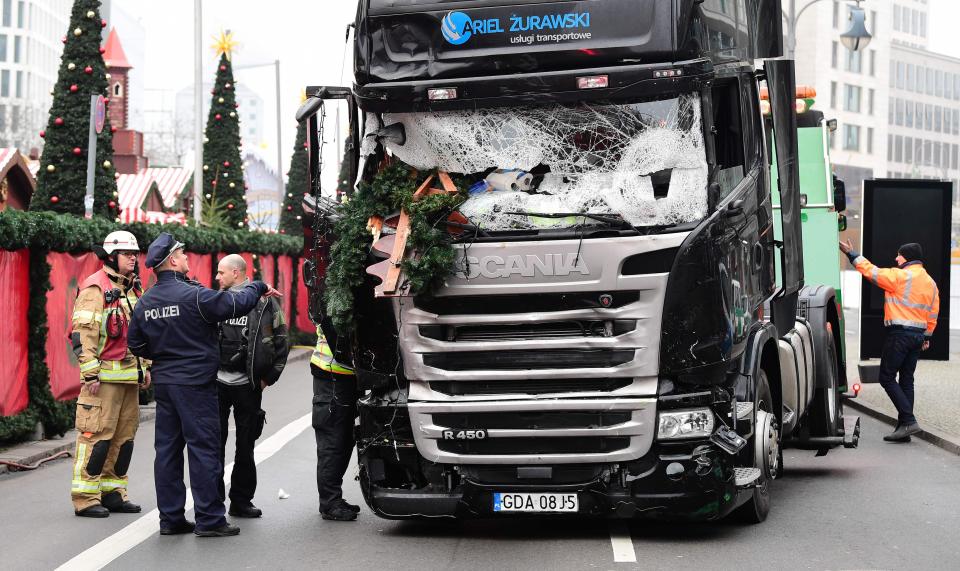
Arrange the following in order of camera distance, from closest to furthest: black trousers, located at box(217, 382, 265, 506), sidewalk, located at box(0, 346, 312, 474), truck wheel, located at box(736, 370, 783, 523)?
1. truck wheel, located at box(736, 370, 783, 523)
2. black trousers, located at box(217, 382, 265, 506)
3. sidewalk, located at box(0, 346, 312, 474)

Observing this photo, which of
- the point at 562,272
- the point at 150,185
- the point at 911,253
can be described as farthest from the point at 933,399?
the point at 150,185

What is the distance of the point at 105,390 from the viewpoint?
10.5 metres

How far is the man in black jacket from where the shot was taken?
10062 millimetres

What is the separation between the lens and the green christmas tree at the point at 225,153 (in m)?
36.3

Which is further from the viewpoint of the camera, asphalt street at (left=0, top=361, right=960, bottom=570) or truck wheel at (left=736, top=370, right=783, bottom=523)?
truck wheel at (left=736, top=370, right=783, bottom=523)

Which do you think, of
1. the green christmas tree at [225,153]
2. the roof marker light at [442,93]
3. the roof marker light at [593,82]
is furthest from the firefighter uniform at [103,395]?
the green christmas tree at [225,153]

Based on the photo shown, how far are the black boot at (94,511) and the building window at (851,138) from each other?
10802 centimetres

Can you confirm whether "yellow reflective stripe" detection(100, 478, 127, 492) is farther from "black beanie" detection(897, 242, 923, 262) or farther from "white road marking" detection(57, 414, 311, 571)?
"black beanie" detection(897, 242, 923, 262)

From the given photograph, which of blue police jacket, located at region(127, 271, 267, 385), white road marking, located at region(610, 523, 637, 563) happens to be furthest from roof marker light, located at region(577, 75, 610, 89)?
white road marking, located at region(610, 523, 637, 563)

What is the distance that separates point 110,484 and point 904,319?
8.01 meters

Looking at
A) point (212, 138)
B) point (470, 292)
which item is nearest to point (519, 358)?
point (470, 292)

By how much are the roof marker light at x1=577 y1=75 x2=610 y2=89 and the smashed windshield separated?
0.16 metres

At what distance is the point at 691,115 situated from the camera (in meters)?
8.90

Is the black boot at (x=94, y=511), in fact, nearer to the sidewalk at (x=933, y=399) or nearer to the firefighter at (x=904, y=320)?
the firefighter at (x=904, y=320)
